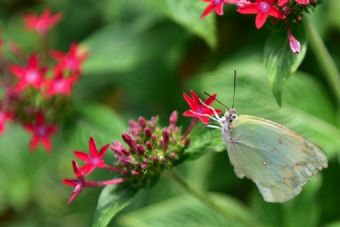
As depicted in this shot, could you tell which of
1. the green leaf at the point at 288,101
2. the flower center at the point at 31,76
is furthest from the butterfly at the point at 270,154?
the flower center at the point at 31,76

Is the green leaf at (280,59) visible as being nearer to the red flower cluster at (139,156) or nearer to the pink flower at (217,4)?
the pink flower at (217,4)

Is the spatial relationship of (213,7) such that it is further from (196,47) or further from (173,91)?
(196,47)

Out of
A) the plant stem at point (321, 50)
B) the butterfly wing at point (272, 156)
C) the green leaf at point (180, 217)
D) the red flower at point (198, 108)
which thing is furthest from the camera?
the green leaf at point (180, 217)

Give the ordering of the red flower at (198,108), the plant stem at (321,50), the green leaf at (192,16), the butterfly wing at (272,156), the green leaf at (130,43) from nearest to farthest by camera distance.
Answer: the butterfly wing at (272,156) → the red flower at (198,108) → the plant stem at (321,50) → the green leaf at (192,16) → the green leaf at (130,43)

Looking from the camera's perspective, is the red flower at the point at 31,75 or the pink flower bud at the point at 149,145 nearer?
the pink flower bud at the point at 149,145

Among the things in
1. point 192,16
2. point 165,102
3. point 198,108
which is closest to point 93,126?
point 165,102

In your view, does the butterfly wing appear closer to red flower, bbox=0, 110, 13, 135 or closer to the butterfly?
the butterfly

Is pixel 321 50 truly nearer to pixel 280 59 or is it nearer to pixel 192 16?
pixel 280 59
